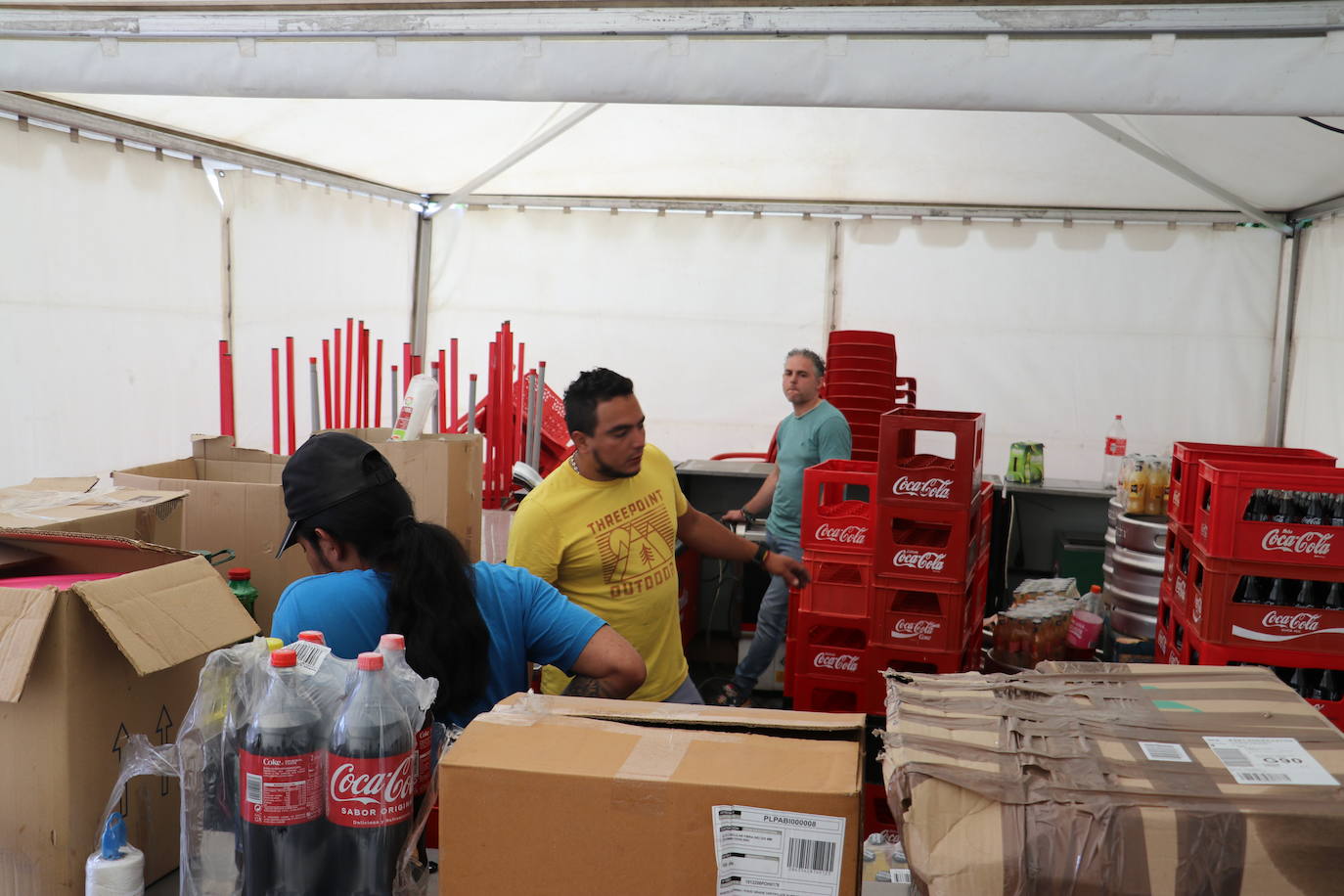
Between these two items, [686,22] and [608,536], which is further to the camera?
[608,536]

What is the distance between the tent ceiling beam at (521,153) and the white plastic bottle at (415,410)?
9.50ft

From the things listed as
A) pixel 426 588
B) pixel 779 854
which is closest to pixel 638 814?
pixel 779 854

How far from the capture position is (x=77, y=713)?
148 cm

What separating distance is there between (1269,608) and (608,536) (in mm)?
1979

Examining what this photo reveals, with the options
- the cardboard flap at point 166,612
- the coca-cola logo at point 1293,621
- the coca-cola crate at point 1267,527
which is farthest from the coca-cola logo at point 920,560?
the cardboard flap at point 166,612

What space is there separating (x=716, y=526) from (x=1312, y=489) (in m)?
1.78

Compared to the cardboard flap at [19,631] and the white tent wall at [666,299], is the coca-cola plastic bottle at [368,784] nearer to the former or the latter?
the cardboard flap at [19,631]

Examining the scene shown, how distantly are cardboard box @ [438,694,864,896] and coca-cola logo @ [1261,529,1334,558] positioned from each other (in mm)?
2296

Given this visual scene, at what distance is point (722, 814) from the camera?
118 centimetres

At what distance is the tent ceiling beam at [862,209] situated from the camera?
7.20 metres

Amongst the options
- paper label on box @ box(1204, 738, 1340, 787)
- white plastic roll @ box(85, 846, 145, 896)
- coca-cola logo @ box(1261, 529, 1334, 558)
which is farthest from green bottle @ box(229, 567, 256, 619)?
coca-cola logo @ box(1261, 529, 1334, 558)

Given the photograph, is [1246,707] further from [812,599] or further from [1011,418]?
[1011,418]

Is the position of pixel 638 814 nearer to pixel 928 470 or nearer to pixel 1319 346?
pixel 928 470

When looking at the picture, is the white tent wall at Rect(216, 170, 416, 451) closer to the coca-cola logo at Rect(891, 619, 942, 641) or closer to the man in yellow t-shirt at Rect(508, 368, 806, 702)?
the man in yellow t-shirt at Rect(508, 368, 806, 702)
